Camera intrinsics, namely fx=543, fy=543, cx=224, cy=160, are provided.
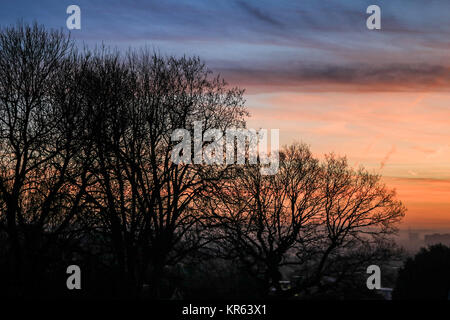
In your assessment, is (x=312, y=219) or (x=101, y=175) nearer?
(x=101, y=175)

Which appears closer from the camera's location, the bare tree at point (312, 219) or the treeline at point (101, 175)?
the treeline at point (101, 175)

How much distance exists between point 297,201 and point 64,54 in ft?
70.3

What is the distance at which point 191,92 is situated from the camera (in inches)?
1177

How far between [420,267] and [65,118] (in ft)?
117

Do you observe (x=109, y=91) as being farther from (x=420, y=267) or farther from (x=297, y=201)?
(x=420, y=267)

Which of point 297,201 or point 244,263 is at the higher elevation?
point 297,201

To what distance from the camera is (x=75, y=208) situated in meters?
24.5

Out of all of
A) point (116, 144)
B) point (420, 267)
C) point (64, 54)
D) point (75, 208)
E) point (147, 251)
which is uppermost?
point (64, 54)

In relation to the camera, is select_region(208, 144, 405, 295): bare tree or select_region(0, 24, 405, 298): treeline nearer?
select_region(0, 24, 405, 298): treeline
